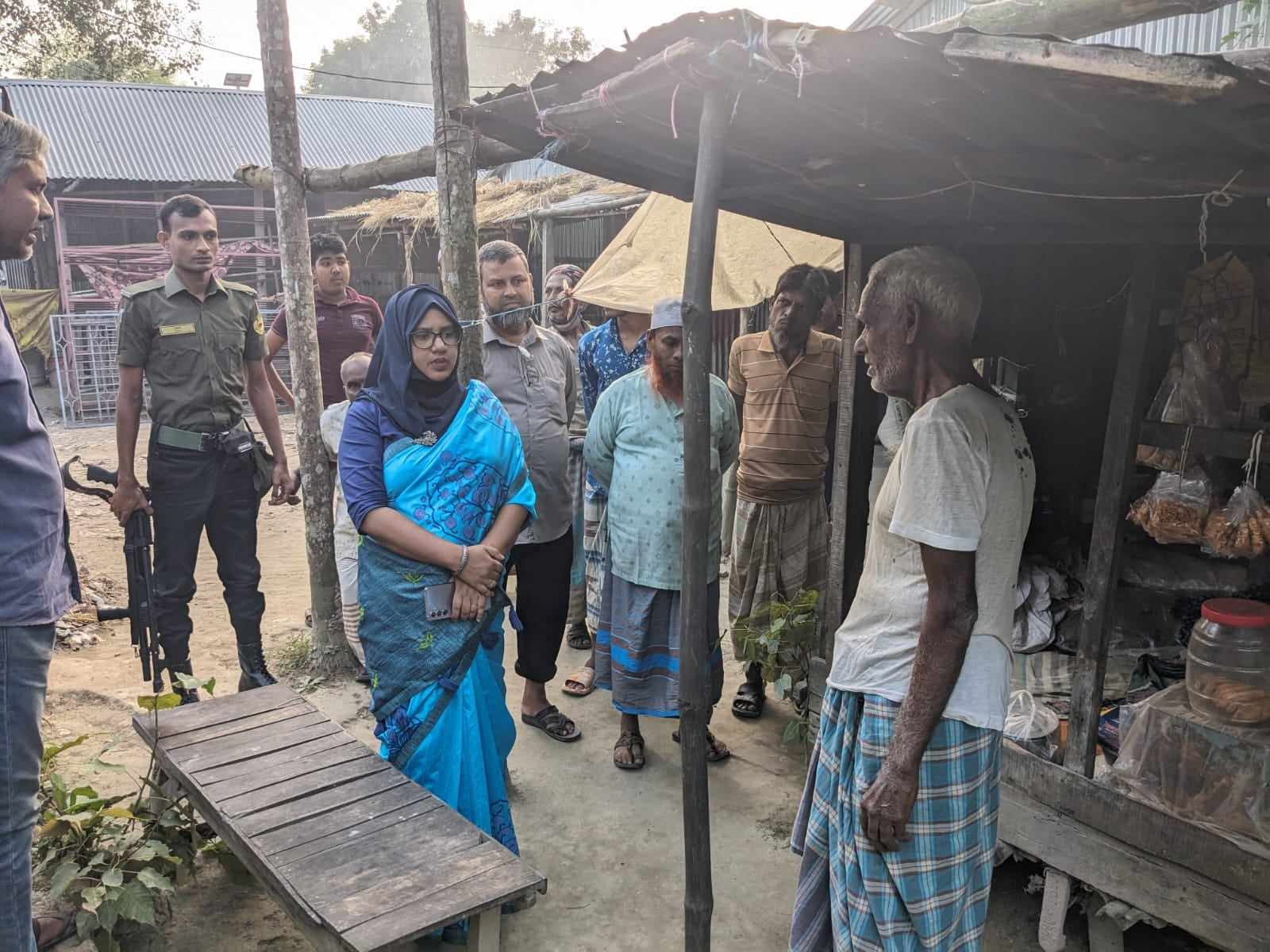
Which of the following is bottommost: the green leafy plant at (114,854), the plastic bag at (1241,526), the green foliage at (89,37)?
the green leafy plant at (114,854)

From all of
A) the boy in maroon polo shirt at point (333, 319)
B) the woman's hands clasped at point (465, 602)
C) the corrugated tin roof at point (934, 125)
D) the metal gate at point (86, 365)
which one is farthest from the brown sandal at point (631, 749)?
the metal gate at point (86, 365)

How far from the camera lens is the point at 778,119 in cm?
205

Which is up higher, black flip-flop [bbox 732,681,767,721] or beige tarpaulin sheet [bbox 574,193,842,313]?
beige tarpaulin sheet [bbox 574,193,842,313]

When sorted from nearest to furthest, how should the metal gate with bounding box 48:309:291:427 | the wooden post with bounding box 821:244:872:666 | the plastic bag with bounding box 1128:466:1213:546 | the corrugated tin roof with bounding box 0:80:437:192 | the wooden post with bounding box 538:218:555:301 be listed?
the plastic bag with bounding box 1128:466:1213:546, the wooden post with bounding box 821:244:872:666, the wooden post with bounding box 538:218:555:301, the metal gate with bounding box 48:309:291:427, the corrugated tin roof with bounding box 0:80:437:192

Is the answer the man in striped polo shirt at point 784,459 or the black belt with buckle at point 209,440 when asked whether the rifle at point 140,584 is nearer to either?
the black belt with buckle at point 209,440

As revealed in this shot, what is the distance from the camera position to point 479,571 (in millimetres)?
2871

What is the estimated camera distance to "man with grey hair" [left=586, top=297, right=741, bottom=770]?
359 centimetres

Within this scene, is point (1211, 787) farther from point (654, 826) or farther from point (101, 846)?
point (101, 846)

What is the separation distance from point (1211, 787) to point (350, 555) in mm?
3504

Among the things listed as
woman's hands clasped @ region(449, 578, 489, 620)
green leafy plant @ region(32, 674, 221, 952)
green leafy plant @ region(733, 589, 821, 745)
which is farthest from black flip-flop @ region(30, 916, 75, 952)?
green leafy plant @ region(733, 589, 821, 745)

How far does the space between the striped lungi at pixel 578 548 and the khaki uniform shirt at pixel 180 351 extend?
171 cm

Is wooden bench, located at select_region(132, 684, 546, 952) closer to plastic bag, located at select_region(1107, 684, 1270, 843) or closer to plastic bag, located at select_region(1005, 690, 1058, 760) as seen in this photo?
plastic bag, located at select_region(1005, 690, 1058, 760)

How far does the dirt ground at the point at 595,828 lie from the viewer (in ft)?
9.36

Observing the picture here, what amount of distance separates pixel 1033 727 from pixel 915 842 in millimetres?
1267
